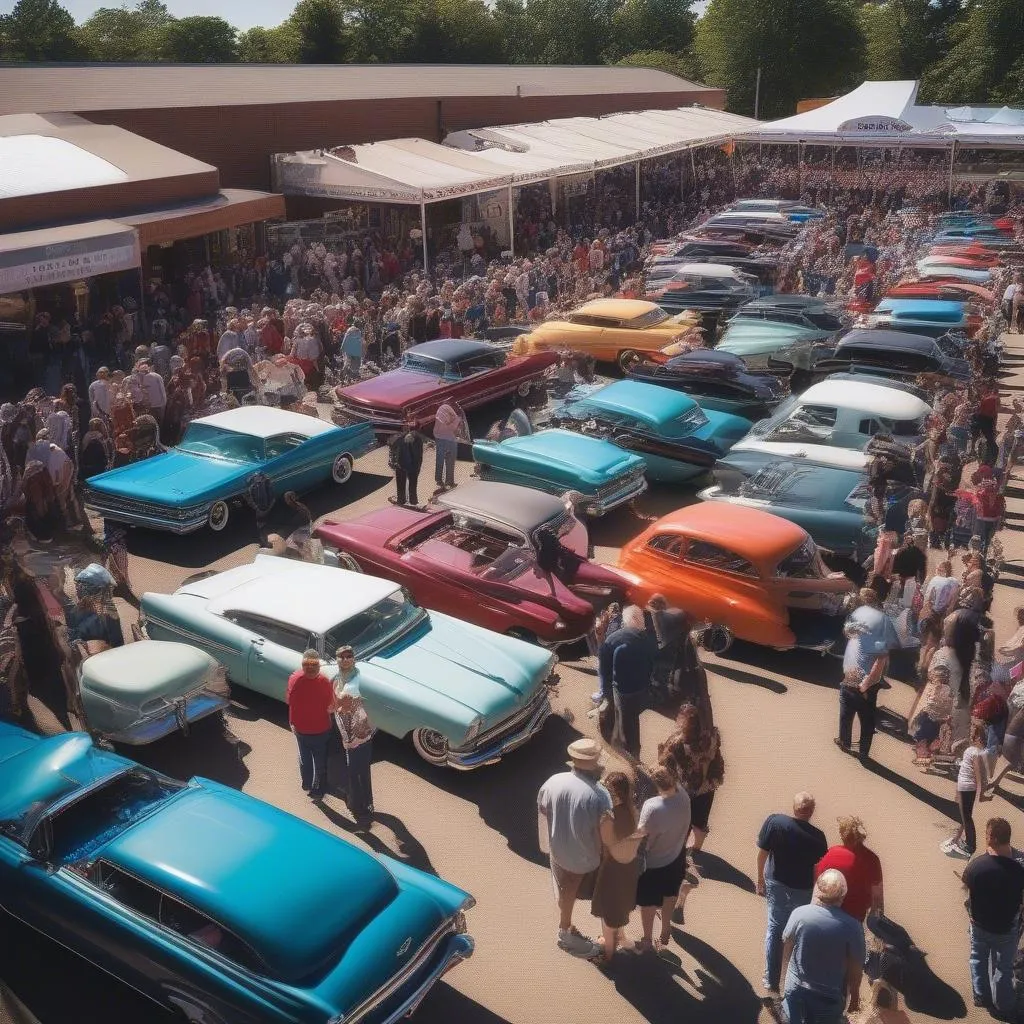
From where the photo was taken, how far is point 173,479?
1294 centimetres

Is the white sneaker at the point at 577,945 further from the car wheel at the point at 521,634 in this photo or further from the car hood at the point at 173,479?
the car hood at the point at 173,479

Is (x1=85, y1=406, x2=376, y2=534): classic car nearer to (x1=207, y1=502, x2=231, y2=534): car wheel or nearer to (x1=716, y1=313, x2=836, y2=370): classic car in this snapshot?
(x1=207, y1=502, x2=231, y2=534): car wheel

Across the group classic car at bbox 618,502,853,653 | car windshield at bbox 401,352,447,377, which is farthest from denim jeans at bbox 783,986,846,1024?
car windshield at bbox 401,352,447,377

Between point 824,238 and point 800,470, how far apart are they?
1849cm

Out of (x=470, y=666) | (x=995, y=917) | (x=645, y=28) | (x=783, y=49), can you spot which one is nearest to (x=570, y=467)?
(x=470, y=666)

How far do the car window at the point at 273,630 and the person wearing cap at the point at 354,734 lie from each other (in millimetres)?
1009

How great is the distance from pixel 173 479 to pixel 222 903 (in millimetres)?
8066

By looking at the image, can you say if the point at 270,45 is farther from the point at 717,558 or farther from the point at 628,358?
the point at 717,558

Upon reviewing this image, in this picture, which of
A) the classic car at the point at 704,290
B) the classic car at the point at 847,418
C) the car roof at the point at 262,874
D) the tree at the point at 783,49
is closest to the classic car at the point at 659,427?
the classic car at the point at 847,418

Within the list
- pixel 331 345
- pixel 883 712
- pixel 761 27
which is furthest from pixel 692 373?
pixel 761 27

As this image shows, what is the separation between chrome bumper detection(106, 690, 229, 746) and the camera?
853 centimetres

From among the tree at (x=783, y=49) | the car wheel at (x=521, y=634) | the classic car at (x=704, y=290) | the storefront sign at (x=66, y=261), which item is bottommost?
the car wheel at (x=521, y=634)

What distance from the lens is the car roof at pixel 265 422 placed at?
13.6m

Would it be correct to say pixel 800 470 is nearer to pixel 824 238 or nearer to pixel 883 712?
pixel 883 712
